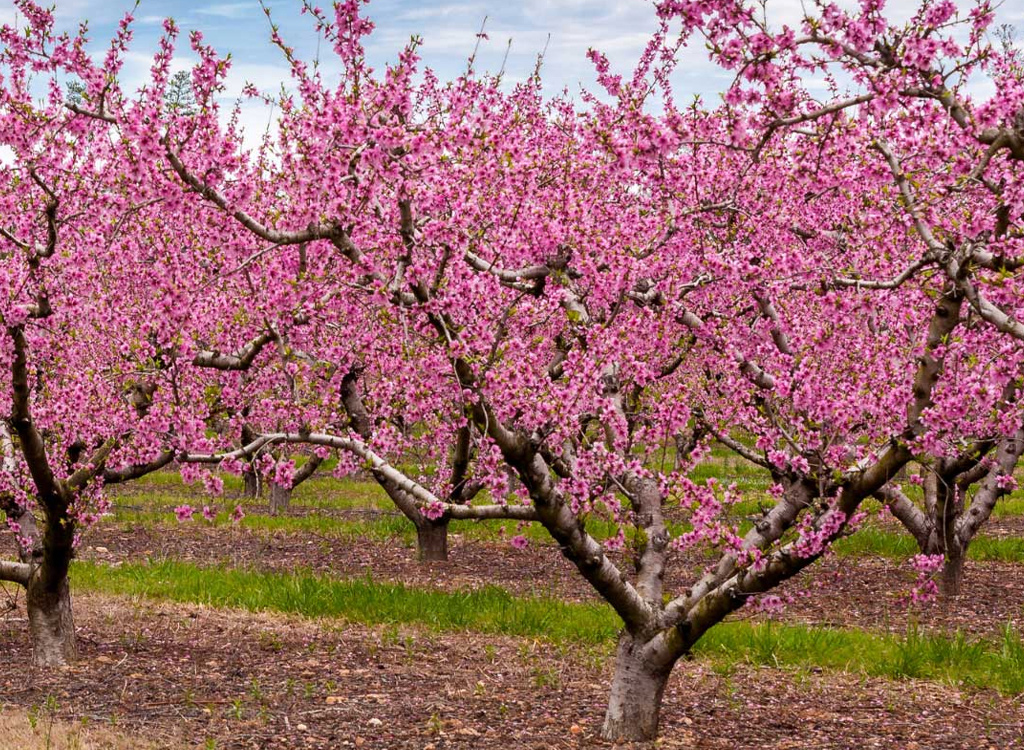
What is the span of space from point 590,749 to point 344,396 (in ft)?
24.4

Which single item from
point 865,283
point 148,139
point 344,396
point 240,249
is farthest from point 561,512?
point 344,396

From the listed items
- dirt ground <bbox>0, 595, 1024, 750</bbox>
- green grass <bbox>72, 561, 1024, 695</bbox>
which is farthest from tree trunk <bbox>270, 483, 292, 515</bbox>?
dirt ground <bbox>0, 595, 1024, 750</bbox>

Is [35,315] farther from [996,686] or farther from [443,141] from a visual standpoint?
[996,686]

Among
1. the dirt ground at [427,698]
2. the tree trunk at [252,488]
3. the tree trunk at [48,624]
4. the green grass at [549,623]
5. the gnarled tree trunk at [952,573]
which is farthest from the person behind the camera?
the tree trunk at [252,488]

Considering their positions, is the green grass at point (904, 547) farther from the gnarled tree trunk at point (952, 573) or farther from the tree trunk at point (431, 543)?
the tree trunk at point (431, 543)

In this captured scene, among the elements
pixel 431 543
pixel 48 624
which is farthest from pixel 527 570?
pixel 48 624

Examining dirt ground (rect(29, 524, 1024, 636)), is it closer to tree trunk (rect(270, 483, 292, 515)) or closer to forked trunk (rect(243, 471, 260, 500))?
tree trunk (rect(270, 483, 292, 515))

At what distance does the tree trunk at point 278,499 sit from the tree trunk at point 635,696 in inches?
499

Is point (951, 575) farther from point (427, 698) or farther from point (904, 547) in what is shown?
point (427, 698)

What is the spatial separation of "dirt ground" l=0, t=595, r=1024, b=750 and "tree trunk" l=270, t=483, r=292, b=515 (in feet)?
28.7

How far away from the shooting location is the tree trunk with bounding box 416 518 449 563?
14.0 m

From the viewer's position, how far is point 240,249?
8.39m

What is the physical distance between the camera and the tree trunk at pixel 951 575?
11.6 metres

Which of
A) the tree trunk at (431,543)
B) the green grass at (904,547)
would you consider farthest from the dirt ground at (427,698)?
the green grass at (904,547)
